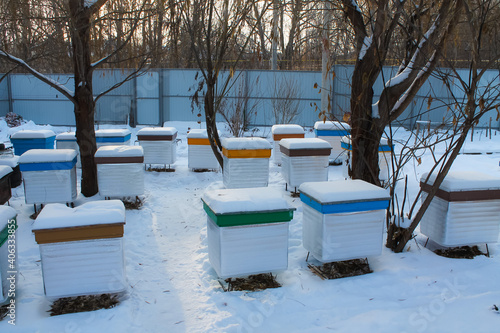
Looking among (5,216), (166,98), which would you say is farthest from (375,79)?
(166,98)

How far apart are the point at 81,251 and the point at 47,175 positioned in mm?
2840

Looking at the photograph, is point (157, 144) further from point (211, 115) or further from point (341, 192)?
point (341, 192)

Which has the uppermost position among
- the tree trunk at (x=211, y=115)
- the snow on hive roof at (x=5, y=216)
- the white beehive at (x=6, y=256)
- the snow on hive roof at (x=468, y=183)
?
the tree trunk at (x=211, y=115)

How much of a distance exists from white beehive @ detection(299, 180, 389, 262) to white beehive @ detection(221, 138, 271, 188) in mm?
2426

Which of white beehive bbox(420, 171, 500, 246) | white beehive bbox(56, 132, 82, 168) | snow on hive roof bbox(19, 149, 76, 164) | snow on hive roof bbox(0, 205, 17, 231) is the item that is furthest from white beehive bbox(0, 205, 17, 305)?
white beehive bbox(56, 132, 82, 168)

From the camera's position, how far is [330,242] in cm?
387

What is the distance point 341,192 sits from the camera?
12.7 feet

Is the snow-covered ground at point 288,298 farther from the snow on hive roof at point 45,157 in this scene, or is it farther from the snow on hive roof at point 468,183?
the snow on hive roof at point 45,157

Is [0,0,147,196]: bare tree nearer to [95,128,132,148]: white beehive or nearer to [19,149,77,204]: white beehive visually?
[19,149,77,204]: white beehive

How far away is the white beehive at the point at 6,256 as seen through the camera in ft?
10.8

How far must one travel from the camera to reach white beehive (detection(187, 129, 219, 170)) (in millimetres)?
8336

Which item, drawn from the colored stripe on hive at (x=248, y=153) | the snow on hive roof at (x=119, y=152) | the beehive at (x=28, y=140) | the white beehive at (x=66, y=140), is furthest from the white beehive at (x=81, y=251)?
the beehive at (x=28, y=140)

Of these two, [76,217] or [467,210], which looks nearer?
[76,217]

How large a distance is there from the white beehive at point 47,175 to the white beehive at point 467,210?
15.4ft
